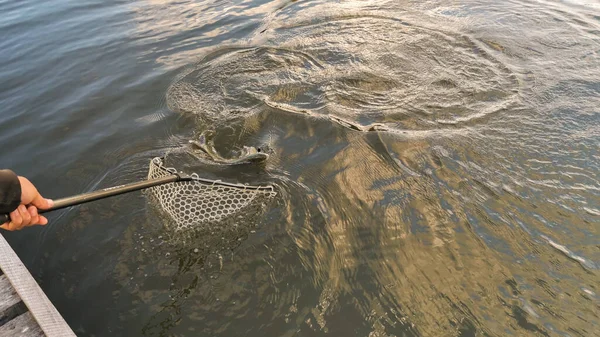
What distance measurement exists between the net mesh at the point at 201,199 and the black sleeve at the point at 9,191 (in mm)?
1608

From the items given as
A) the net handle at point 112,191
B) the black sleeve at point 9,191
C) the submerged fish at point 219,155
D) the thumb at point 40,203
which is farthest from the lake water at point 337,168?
the black sleeve at point 9,191

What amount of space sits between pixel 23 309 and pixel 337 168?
3159mm

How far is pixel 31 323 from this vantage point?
8.18ft

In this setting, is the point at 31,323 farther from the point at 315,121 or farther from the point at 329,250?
the point at 315,121

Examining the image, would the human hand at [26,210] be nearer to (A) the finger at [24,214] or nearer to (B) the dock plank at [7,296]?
(A) the finger at [24,214]

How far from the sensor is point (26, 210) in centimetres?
227

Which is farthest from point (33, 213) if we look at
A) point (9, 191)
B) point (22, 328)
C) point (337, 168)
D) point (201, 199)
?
point (337, 168)

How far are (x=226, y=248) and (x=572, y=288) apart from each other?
301 centimetres

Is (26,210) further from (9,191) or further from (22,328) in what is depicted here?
(22,328)

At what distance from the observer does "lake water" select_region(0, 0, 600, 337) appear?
3.17 m

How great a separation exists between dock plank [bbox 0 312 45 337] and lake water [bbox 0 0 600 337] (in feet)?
2.29

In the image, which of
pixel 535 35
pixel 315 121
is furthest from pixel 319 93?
pixel 535 35

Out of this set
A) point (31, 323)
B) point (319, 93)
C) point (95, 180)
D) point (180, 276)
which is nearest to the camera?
point (31, 323)

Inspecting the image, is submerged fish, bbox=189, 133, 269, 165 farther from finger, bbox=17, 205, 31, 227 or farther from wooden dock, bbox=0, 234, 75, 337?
finger, bbox=17, 205, 31, 227
